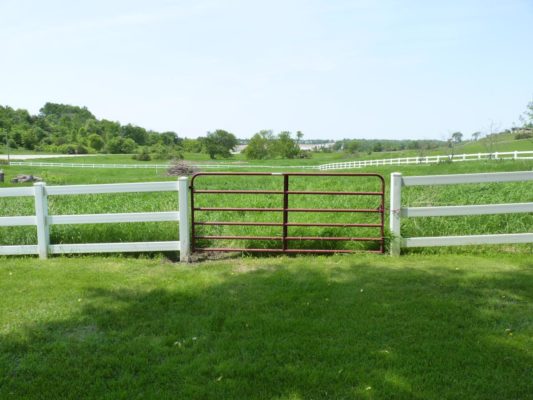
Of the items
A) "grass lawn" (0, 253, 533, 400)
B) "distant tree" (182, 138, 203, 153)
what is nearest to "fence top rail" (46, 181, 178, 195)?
"grass lawn" (0, 253, 533, 400)

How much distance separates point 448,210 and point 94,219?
18.2 ft

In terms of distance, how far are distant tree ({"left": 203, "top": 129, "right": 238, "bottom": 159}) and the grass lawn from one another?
134 metres

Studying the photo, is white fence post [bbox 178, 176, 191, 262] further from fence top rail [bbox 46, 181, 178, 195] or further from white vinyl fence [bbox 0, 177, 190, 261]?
fence top rail [bbox 46, 181, 178, 195]

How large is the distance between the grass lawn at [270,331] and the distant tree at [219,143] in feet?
439

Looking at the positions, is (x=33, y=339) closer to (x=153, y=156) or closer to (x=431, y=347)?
(x=431, y=347)

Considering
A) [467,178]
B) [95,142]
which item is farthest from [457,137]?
[95,142]

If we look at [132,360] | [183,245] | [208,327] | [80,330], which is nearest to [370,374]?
[208,327]

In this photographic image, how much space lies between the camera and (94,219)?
7172 millimetres

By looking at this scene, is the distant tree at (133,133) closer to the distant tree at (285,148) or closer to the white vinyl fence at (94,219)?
the distant tree at (285,148)

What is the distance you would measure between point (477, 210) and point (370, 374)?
4.59 m

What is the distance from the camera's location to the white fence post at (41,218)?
23.4ft

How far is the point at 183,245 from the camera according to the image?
7113mm

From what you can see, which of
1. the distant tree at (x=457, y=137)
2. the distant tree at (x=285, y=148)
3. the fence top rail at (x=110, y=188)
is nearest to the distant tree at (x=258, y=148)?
the distant tree at (x=285, y=148)

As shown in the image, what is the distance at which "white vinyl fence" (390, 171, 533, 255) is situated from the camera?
23.3 ft
